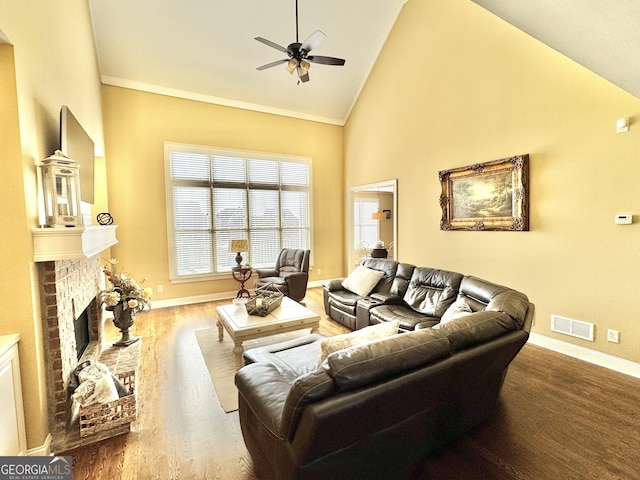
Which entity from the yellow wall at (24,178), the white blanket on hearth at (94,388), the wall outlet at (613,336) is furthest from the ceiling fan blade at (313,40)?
the wall outlet at (613,336)

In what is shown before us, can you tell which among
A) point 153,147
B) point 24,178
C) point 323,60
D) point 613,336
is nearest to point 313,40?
point 323,60

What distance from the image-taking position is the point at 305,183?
6680 mm

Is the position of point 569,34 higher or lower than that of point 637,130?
higher

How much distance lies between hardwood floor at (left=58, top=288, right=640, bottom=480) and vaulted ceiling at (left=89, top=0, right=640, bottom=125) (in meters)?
2.88

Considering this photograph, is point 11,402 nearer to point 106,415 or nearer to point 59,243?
point 106,415

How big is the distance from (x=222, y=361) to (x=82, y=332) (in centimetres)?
150

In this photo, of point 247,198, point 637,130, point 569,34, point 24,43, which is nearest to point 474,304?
point 637,130

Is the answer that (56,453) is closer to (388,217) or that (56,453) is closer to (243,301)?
(243,301)

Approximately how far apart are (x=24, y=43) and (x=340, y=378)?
277 cm

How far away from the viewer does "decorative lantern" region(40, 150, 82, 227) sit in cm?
205

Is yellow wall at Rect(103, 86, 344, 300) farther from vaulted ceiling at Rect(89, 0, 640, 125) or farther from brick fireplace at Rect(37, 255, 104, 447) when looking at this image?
brick fireplace at Rect(37, 255, 104, 447)

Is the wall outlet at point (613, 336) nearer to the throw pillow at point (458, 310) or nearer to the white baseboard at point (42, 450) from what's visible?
the throw pillow at point (458, 310)

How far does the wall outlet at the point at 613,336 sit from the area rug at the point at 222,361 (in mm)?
3300

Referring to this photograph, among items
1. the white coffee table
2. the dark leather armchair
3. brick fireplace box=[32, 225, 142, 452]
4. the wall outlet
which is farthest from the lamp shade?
the wall outlet
